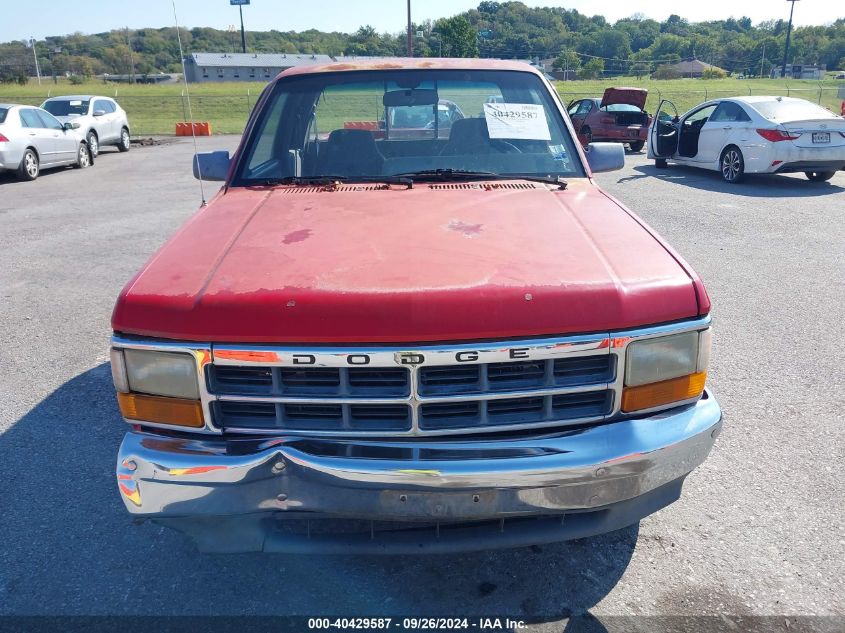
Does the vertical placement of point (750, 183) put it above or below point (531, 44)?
below

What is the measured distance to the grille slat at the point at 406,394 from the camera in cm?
215

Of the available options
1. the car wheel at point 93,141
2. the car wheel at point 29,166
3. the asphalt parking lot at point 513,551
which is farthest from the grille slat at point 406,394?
the car wheel at point 93,141

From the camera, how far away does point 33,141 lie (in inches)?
538

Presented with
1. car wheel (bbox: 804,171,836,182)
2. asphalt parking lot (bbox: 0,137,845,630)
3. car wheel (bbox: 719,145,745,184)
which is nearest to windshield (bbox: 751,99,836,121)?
car wheel (bbox: 719,145,745,184)

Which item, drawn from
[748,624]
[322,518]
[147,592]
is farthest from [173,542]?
[748,624]

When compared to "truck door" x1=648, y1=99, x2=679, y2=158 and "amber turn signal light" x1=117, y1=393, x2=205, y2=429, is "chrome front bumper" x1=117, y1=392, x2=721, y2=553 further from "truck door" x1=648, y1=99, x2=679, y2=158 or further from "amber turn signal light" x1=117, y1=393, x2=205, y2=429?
"truck door" x1=648, y1=99, x2=679, y2=158

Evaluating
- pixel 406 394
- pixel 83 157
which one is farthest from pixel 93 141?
pixel 406 394

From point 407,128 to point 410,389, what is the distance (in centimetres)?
215

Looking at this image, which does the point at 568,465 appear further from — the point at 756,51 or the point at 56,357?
the point at 756,51

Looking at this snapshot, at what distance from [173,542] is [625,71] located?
7715 cm

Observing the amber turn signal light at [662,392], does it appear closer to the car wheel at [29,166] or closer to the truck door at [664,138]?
the truck door at [664,138]

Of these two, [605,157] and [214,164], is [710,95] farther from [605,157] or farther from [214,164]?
[214,164]

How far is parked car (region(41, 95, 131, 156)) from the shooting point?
55.1 ft

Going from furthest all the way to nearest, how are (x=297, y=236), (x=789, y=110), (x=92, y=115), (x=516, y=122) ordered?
(x=92, y=115) → (x=789, y=110) → (x=516, y=122) → (x=297, y=236)
